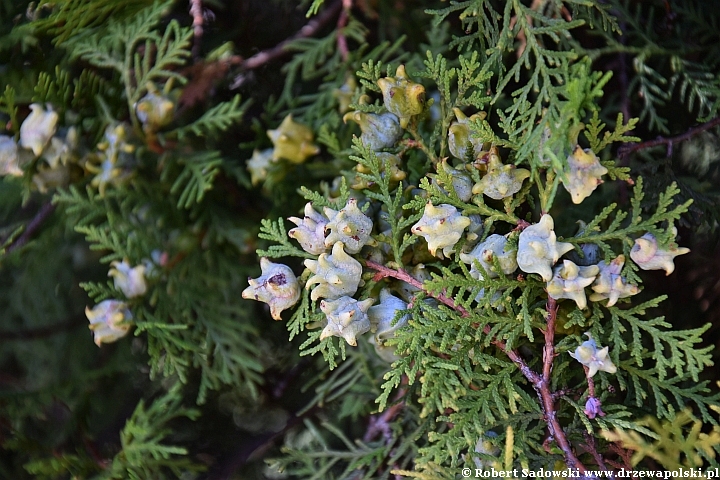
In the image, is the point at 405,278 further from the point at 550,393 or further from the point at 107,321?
the point at 107,321

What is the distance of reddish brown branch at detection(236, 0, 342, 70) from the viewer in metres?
1.12

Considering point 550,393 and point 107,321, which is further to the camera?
point 107,321

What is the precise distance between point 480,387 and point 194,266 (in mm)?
572

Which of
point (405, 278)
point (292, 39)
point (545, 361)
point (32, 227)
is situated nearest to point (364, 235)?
point (405, 278)

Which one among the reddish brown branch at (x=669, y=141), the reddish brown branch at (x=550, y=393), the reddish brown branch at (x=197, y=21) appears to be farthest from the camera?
the reddish brown branch at (x=197, y=21)

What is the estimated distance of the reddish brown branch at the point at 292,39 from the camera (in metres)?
1.12

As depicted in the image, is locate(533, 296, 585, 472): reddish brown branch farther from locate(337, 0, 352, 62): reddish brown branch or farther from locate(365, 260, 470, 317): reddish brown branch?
locate(337, 0, 352, 62): reddish brown branch

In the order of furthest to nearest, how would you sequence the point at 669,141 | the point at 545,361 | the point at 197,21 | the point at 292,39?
1. the point at 292,39
2. the point at 197,21
3. the point at 669,141
4. the point at 545,361

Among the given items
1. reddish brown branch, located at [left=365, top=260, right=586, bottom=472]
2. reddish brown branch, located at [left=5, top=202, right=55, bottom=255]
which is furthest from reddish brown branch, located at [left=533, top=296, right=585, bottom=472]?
reddish brown branch, located at [left=5, top=202, right=55, bottom=255]

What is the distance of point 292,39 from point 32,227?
1.92 feet

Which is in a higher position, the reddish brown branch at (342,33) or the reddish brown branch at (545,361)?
the reddish brown branch at (342,33)

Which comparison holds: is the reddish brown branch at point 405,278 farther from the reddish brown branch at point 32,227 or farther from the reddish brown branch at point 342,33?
the reddish brown branch at point 32,227

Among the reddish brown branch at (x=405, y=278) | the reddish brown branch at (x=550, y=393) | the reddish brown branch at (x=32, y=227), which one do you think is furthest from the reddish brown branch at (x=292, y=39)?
the reddish brown branch at (x=550, y=393)

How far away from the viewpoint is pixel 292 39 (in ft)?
3.81
